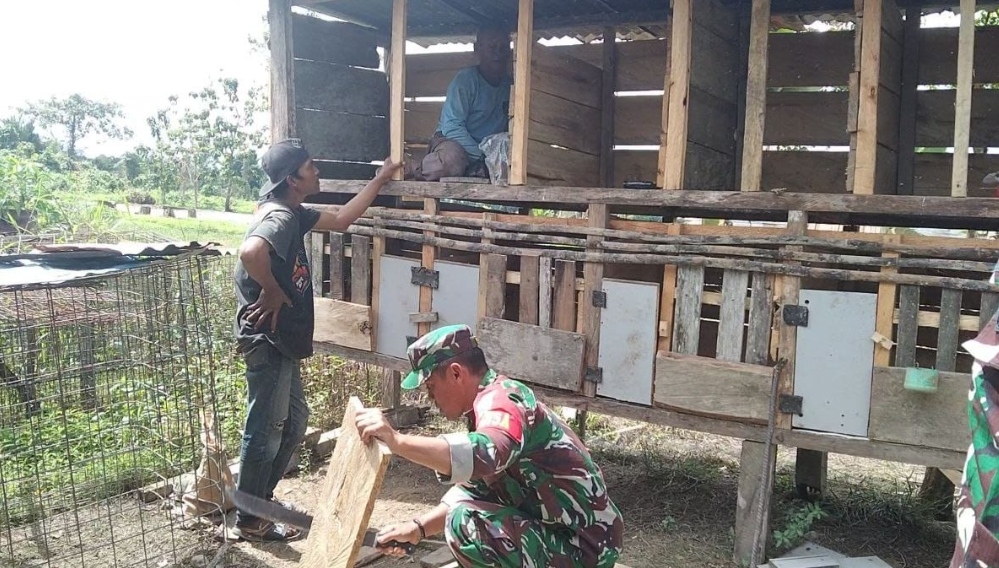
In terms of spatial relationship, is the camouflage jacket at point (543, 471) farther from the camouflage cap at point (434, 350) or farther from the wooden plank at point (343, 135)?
the wooden plank at point (343, 135)

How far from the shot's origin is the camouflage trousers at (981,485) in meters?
1.39

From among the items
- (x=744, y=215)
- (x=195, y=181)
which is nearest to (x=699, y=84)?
(x=744, y=215)

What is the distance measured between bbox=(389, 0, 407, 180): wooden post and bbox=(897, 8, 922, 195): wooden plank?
134 inches

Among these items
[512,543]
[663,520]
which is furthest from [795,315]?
[512,543]

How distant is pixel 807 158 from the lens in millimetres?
5566

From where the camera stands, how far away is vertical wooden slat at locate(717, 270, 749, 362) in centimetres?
413

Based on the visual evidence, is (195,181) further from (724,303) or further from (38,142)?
(724,303)

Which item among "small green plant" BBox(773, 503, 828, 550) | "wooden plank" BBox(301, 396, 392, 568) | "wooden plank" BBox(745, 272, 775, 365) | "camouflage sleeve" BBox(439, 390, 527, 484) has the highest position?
"wooden plank" BBox(745, 272, 775, 365)

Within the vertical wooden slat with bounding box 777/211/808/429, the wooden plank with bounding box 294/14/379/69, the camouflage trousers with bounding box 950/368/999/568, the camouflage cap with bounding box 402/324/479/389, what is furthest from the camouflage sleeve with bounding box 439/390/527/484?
the wooden plank with bounding box 294/14/379/69

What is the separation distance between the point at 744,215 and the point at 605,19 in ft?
6.78

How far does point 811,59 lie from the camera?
5543 mm

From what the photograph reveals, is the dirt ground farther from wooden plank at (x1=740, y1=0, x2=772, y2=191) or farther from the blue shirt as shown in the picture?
the blue shirt

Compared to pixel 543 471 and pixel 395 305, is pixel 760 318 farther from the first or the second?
pixel 395 305

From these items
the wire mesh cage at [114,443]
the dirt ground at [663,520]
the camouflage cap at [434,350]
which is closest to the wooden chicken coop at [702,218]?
the dirt ground at [663,520]
